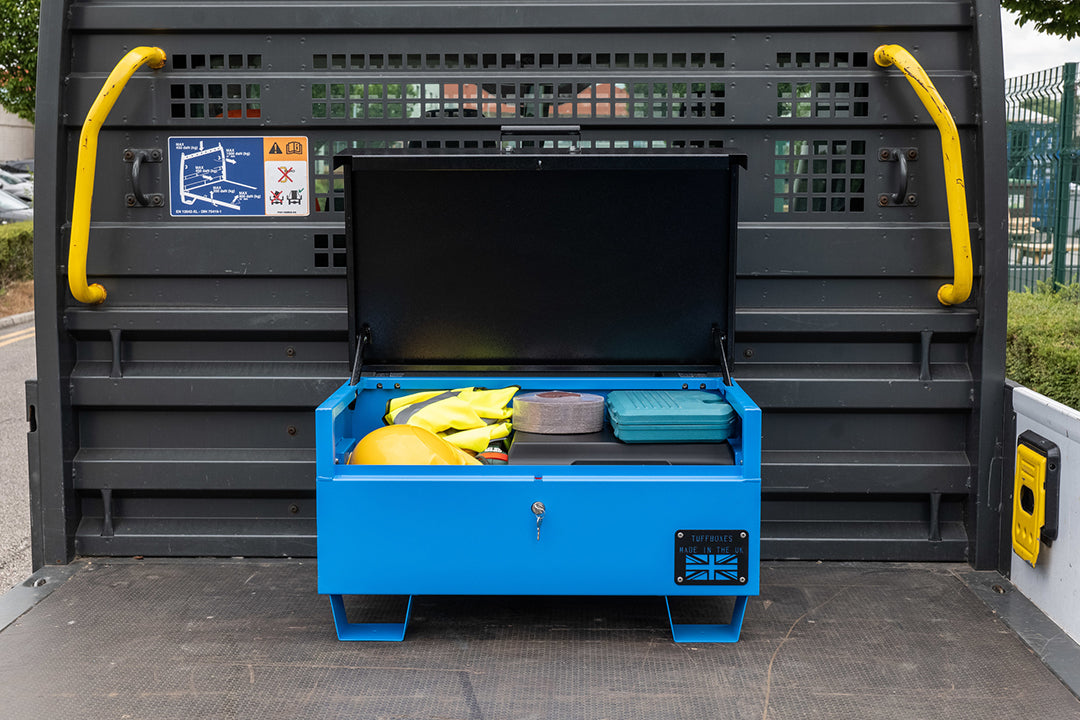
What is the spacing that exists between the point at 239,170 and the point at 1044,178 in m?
7.01

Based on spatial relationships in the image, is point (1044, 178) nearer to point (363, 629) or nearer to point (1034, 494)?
point (1034, 494)

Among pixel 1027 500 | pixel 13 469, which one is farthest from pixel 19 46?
pixel 1027 500

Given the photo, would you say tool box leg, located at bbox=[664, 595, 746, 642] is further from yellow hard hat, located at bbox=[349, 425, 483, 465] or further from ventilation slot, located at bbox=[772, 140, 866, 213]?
ventilation slot, located at bbox=[772, 140, 866, 213]

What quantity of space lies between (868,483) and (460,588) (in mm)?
1544

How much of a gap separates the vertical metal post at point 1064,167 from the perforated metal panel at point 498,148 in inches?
202

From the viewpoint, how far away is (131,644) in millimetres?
2828

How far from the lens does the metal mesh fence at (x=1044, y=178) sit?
798cm

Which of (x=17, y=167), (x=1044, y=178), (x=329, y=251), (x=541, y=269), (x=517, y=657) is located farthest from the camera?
(x=17, y=167)

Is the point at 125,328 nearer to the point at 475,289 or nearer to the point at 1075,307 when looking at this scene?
the point at 475,289

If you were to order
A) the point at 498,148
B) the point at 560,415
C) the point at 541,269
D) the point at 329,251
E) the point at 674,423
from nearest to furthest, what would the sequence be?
the point at 674,423, the point at 560,415, the point at 541,269, the point at 498,148, the point at 329,251

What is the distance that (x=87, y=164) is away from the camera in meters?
3.36

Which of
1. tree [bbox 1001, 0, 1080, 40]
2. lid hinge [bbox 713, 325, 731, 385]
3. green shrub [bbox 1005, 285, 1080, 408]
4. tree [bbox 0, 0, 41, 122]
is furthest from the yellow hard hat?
tree [bbox 0, 0, 41, 122]

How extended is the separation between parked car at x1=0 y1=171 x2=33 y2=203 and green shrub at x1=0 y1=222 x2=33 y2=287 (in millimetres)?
6742

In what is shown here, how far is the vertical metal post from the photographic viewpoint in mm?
7836
